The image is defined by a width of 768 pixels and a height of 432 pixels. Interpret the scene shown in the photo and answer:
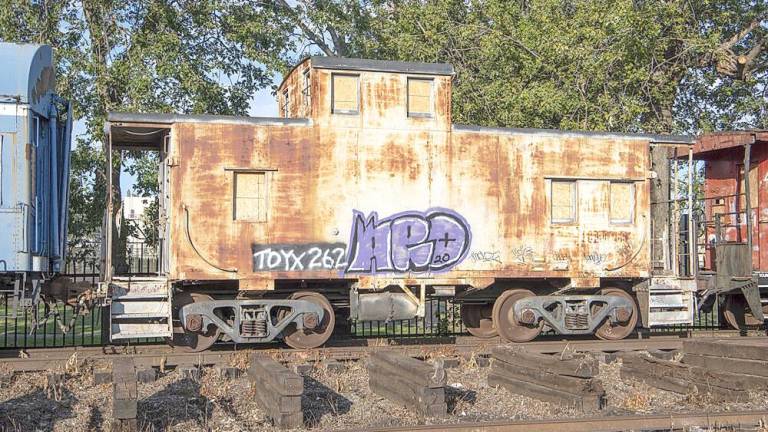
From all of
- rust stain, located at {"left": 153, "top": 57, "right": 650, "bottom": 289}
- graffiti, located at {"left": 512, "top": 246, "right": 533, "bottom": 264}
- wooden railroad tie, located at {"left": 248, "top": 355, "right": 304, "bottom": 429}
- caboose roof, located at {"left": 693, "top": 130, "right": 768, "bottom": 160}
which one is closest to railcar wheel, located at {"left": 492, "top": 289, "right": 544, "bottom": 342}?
rust stain, located at {"left": 153, "top": 57, "right": 650, "bottom": 289}

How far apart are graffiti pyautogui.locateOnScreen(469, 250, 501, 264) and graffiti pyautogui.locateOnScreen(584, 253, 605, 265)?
1627 millimetres

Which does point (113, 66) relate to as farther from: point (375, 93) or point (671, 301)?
point (671, 301)

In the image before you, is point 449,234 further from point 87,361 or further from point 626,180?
point 87,361

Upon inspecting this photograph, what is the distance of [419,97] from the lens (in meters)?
12.7

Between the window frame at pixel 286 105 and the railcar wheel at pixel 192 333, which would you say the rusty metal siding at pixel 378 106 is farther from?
the railcar wheel at pixel 192 333

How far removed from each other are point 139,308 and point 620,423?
23.2 ft

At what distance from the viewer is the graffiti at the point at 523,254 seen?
12891 millimetres

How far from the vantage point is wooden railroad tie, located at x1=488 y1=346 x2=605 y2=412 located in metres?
8.22

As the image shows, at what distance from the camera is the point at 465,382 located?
32.5 feet

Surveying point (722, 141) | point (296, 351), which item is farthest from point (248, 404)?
point (722, 141)

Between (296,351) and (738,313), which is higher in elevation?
(738,313)

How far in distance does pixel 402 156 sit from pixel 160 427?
6.25 meters

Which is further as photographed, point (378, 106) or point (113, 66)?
point (113, 66)

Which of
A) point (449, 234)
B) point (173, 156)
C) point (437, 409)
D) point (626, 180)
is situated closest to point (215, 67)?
point (173, 156)
